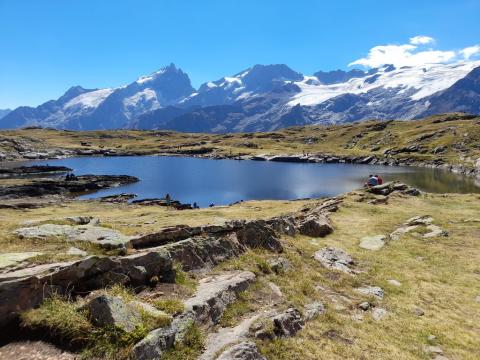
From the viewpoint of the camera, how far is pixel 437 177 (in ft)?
567

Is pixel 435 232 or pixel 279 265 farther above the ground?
pixel 279 265

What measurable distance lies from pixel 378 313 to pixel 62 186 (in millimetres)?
124035

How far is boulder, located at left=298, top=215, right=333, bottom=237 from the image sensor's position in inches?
1563

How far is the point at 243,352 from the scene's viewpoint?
1456 cm

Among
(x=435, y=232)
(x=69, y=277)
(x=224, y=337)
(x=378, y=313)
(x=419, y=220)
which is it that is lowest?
(x=435, y=232)

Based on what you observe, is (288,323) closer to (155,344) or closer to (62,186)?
(155,344)

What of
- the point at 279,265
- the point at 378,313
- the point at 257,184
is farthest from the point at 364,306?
the point at 257,184

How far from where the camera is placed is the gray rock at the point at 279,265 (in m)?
24.3

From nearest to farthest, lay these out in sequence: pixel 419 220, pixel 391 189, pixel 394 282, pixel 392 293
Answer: pixel 392 293
pixel 394 282
pixel 419 220
pixel 391 189

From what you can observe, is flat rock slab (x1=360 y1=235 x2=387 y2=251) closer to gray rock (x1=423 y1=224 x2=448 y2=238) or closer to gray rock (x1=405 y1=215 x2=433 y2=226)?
gray rock (x1=423 y1=224 x2=448 y2=238)

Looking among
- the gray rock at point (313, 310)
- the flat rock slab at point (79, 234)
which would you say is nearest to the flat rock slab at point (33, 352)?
the flat rock slab at point (79, 234)

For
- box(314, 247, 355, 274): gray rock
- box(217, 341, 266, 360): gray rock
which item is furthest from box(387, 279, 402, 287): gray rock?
box(217, 341, 266, 360): gray rock

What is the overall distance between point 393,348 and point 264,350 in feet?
21.8

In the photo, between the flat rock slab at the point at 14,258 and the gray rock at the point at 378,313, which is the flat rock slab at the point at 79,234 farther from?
the gray rock at the point at 378,313
